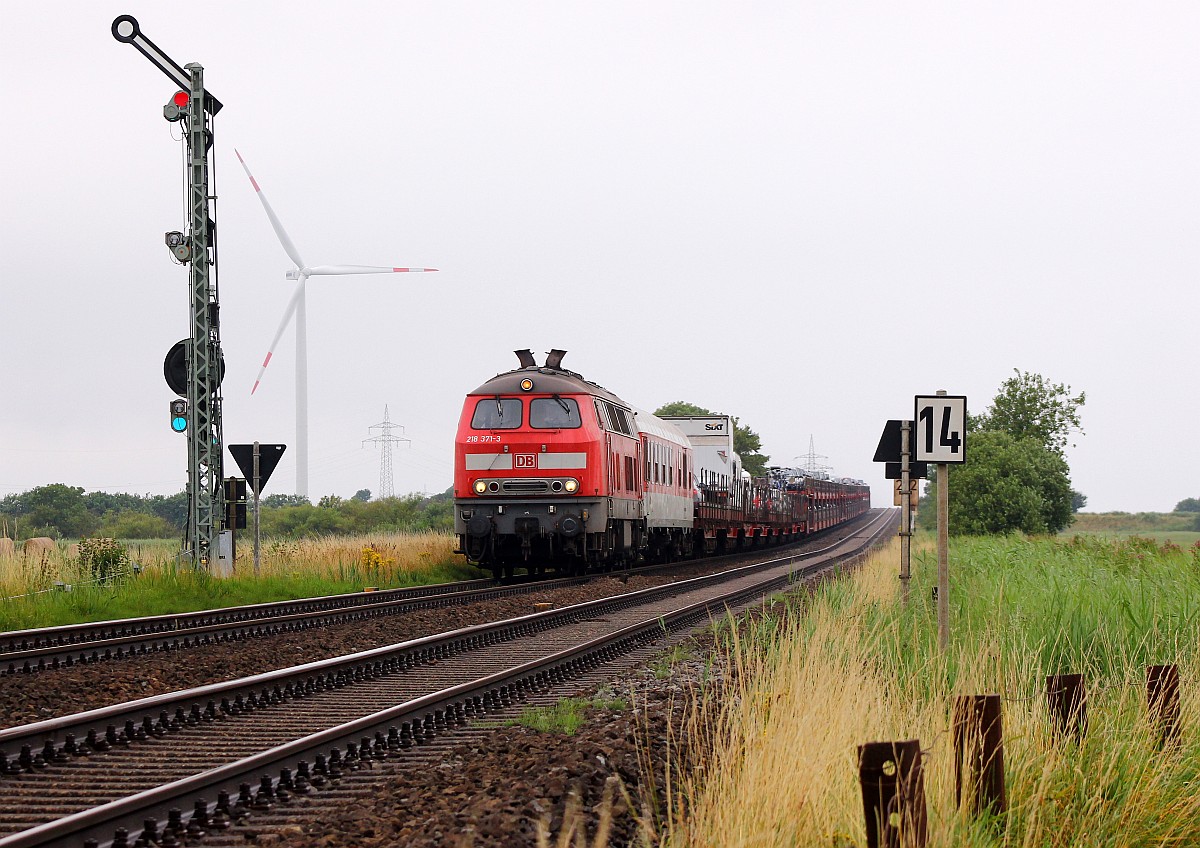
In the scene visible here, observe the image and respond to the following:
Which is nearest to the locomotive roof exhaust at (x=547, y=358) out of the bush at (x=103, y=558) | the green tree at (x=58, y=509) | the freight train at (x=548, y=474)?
the freight train at (x=548, y=474)

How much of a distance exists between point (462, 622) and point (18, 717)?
745 centimetres

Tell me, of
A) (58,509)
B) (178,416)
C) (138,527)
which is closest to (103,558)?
(178,416)

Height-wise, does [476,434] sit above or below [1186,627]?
above

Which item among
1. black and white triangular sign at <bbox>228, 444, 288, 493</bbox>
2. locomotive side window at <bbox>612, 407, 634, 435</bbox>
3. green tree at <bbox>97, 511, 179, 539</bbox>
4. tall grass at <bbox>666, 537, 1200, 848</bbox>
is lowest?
green tree at <bbox>97, 511, 179, 539</bbox>

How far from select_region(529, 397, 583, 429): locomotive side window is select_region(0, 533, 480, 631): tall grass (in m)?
4.20

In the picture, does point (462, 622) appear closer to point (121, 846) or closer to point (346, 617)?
point (346, 617)

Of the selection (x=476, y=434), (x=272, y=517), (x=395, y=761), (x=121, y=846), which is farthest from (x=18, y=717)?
(x=272, y=517)

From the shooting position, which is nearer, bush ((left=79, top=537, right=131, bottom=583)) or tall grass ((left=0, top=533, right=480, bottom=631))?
tall grass ((left=0, top=533, right=480, bottom=631))

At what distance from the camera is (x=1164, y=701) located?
749 cm

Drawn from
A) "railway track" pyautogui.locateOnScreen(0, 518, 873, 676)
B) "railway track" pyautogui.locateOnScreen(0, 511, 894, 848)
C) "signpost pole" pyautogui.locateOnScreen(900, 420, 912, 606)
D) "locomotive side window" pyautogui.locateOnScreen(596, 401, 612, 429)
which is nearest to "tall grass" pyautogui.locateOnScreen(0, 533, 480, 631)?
"railway track" pyautogui.locateOnScreen(0, 518, 873, 676)

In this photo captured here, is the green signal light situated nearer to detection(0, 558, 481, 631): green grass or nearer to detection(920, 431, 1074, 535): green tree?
detection(0, 558, 481, 631): green grass

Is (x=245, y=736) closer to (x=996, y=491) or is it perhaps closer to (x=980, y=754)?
(x=980, y=754)

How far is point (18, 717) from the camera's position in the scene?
9047 millimetres

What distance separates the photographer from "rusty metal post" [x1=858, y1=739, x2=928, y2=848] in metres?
4.35
